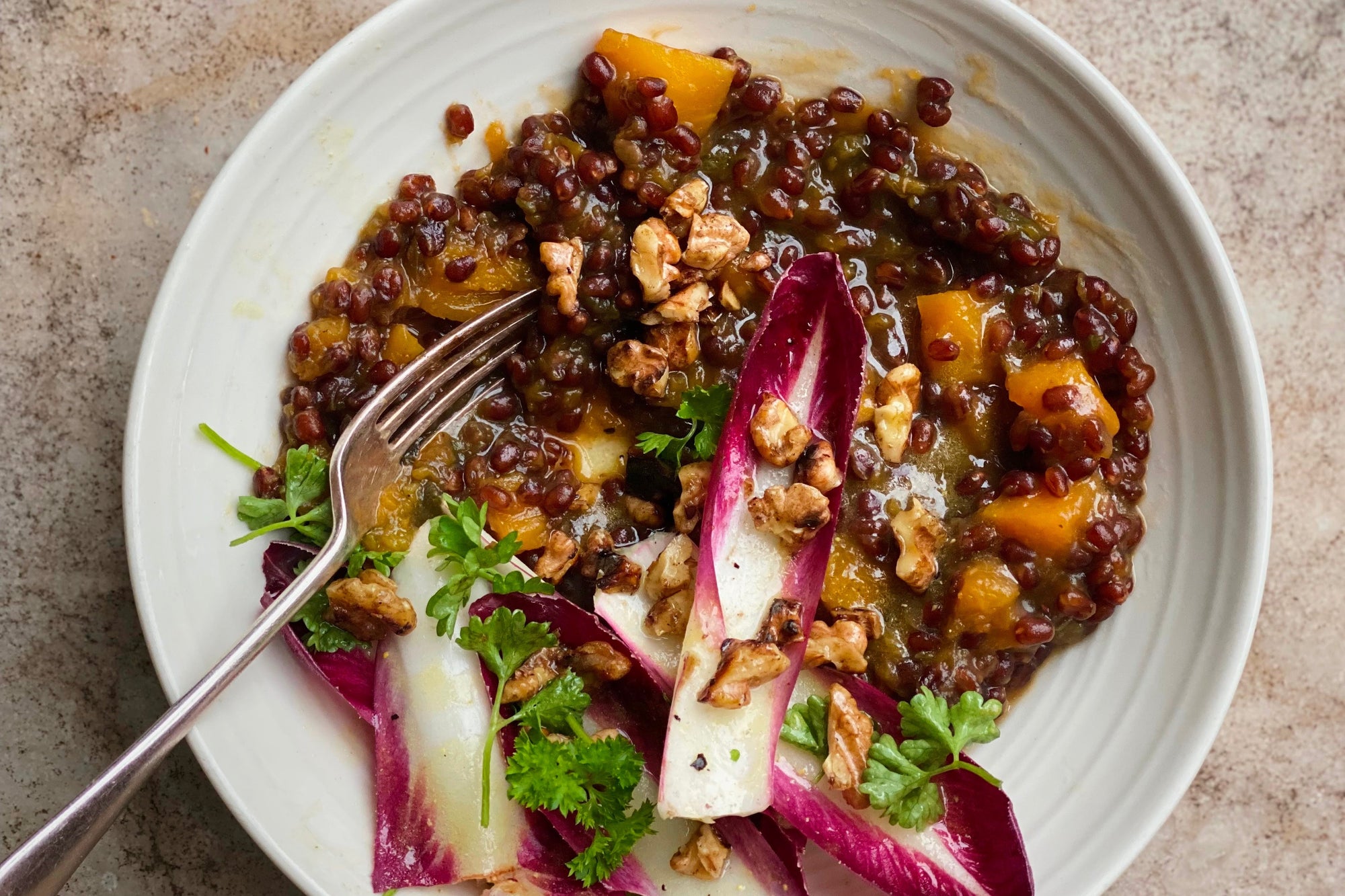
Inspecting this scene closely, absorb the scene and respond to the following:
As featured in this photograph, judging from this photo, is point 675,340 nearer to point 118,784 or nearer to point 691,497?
point 691,497

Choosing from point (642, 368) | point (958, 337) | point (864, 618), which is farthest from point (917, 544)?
point (642, 368)

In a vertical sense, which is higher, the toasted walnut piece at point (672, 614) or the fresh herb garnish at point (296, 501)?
the fresh herb garnish at point (296, 501)

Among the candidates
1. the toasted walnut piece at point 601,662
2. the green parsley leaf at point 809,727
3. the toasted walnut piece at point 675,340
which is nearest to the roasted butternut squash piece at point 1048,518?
the green parsley leaf at point 809,727

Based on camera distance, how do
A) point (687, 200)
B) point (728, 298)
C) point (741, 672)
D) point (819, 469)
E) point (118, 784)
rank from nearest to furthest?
point (118, 784) < point (741, 672) < point (819, 469) < point (687, 200) < point (728, 298)

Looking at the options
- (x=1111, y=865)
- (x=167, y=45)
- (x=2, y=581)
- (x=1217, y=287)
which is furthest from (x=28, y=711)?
(x=1217, y=287)

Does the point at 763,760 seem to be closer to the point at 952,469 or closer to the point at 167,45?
the point at 952,469

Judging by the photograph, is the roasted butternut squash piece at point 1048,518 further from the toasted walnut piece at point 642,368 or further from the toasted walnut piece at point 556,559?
the toasted walnut piece at point 556,559

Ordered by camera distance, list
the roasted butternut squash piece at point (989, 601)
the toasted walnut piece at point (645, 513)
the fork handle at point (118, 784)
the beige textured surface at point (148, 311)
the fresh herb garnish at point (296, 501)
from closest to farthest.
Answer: the fork handle at point (118, 784)
the fresh herb garnish at point (296, 501)
the roasted butternut squash piece at point (989, 601)
the toasted walnut piece at point (645, 513)
the beige textured surface at point (148, 311)

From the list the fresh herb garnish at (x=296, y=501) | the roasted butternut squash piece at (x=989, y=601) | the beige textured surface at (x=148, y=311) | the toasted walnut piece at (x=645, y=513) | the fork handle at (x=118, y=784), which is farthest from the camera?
the beige textured surface at (x=148, y=311)
